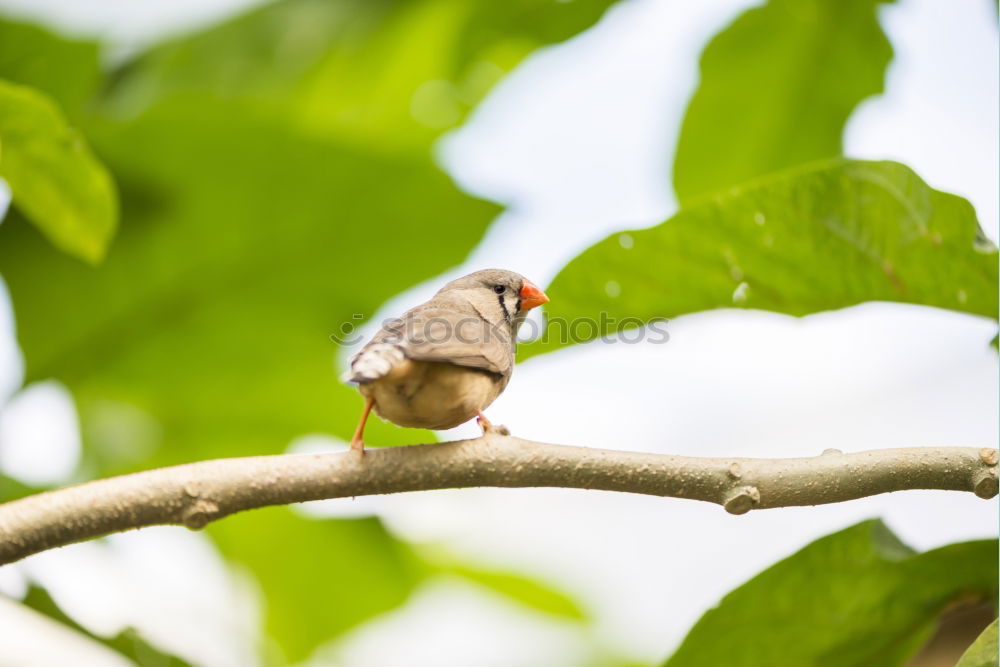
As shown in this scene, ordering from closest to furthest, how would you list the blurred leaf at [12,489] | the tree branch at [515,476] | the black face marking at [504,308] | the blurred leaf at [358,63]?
the tree branch at [515,476] → the black face marking at [504,308] → the blurred leaf at [12,489] → the blurred leaf at [358,63]

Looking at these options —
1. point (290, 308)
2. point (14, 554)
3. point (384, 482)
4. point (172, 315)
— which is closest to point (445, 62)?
point (290, 308)

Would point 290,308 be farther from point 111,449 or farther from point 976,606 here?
point 976,606

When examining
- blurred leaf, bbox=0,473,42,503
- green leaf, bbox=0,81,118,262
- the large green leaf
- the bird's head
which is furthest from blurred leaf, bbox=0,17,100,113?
the bird's head

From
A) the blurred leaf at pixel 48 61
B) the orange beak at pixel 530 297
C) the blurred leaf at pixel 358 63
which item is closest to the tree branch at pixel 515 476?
the orange beak at pixel 530 297

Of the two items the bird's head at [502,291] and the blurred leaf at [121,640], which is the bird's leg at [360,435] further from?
the blurred leaf at [121,640]

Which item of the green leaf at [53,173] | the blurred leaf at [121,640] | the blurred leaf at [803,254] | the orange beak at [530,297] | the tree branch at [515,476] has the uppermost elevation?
the green leaf at [53,173]

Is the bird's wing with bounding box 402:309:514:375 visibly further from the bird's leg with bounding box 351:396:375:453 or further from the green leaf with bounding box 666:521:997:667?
the green leaf with bounding box 666:521:997:667

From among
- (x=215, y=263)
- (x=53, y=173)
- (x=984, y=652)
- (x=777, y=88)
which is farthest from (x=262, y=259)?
(x=984, y=652)

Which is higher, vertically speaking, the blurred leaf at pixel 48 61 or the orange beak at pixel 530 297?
the blurred leaf at pixel 48 61
